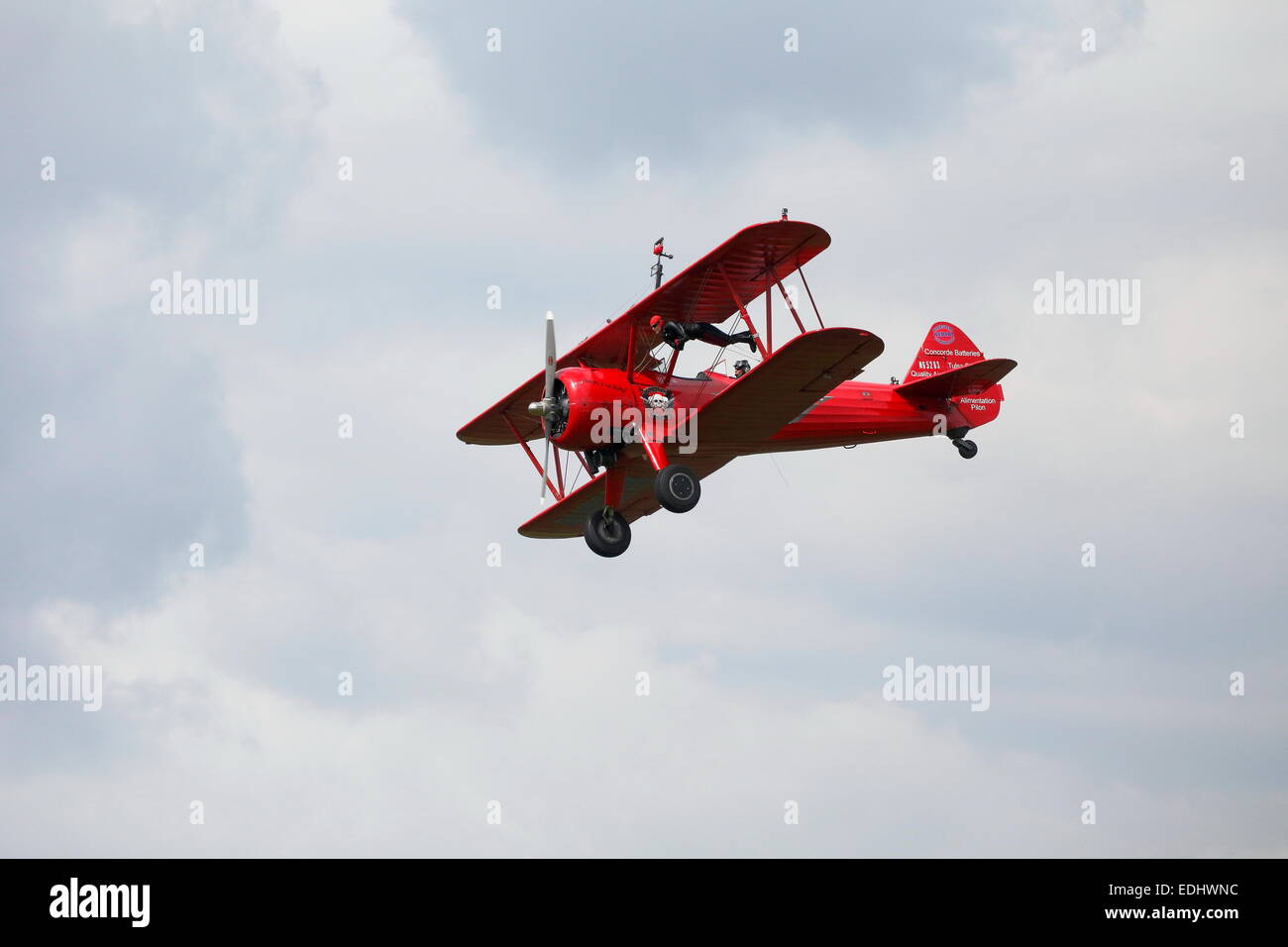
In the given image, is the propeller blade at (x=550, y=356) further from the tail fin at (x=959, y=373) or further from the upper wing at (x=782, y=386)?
the tail fin at (x=959, y=373)

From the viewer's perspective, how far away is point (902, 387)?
2945 cm

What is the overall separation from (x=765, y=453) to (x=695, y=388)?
2.05m

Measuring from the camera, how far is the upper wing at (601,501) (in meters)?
27.9

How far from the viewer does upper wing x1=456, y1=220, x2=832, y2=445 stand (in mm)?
24969

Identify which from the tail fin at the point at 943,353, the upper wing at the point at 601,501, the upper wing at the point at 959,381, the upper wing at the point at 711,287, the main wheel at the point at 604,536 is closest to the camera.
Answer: the upper wing at the point at 711,287

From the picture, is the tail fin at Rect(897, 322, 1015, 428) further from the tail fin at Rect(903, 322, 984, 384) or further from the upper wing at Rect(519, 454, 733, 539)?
the upper wing at Rect(519, 454, 733, 539)

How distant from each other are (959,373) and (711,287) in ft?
18.2

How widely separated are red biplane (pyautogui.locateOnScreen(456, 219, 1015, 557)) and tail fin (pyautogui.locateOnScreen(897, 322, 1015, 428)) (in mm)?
40

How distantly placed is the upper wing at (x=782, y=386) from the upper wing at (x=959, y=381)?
3.83m

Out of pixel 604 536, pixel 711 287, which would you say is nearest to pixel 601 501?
pixel 604 536

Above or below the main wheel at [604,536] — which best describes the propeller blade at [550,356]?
above

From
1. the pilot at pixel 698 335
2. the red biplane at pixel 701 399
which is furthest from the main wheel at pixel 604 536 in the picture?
the pilot at pixel 698 335
